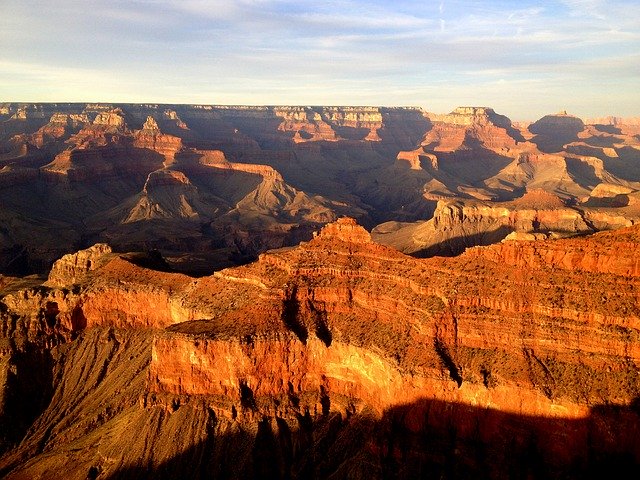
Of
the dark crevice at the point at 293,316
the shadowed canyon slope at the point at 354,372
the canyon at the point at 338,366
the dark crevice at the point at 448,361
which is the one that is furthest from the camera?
the dark crevice at the point at 293,316

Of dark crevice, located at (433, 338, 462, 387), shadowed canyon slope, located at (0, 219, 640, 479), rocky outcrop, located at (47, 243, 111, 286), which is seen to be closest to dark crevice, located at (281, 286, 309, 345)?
shadowed canyon slope, located at (0, 219, 640, 479)

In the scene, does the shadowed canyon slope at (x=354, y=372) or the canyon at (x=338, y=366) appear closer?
the shadowed canyon slope at (x=354, y=372)

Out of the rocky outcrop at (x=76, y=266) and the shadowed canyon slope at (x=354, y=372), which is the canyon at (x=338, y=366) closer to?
the shadowed canyon slope at (x=354, y=372)

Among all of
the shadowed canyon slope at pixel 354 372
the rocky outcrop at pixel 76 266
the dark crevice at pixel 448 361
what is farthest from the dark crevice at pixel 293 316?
the rocky outcrop at pixel 76 266

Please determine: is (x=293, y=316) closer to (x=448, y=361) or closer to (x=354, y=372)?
(x=354, y=372)

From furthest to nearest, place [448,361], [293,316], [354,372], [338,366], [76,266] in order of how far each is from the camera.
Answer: [76,266]
[293,316]
[338,366]
[354,372]
[448,361]

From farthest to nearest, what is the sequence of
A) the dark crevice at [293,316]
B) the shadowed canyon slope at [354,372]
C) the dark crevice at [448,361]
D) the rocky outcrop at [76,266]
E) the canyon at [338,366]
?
the rocky outcrop at [76,266], the dark crevice at [293,316], the dark crevice at [448,361], the canyon at [338,366], the shadowed canyon slope at [354,372]

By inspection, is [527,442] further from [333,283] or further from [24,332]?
[24,332]

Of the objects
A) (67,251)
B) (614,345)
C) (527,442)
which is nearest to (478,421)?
(527,442)

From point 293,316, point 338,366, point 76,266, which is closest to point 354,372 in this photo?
point 338,366
